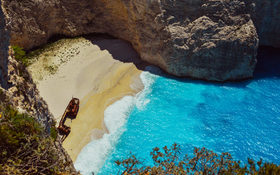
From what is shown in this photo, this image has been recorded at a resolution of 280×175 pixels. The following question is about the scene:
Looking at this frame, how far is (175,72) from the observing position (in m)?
26.9

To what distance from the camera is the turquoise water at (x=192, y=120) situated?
19188mm

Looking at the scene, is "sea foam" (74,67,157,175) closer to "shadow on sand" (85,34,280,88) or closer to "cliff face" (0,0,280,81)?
"shadow on sand" (85,34,280,88)

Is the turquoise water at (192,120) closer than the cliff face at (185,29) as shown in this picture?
Yes

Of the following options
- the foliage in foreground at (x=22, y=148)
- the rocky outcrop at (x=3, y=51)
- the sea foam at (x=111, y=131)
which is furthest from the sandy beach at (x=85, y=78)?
the foliage in foreground at (x=22, y=148)

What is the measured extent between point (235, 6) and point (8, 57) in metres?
22.9

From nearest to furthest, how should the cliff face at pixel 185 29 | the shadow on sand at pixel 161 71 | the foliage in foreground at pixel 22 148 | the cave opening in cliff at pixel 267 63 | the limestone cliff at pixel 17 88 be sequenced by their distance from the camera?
the foliage in foreground at pixel 22 148 < the limestone cliff at pixel 17 88 < the cliff face at pixel 185 29 < the shadow on sand at pixel 161 71 < the cave opening in cliff at pixel 267 63

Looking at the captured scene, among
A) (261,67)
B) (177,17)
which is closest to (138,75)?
(177,17)

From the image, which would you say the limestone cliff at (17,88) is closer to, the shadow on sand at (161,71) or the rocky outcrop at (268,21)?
the shadow on sand at (161,71)

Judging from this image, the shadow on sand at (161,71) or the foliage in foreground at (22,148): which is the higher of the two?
the foliage in foreground at (22,148)

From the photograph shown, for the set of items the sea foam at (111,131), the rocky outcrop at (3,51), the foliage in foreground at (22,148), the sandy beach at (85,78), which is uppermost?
the rocky outcrop at (3,51)

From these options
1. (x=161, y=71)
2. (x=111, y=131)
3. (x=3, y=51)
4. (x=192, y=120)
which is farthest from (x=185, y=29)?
(x=3, y=51)

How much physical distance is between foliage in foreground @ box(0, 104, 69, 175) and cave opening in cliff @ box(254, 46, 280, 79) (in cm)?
2522

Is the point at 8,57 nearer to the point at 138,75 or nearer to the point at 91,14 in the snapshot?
the point at 138,75

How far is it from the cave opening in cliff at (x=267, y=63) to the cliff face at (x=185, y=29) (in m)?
2.31
